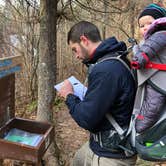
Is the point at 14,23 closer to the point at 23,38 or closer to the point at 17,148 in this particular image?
the point at 23,38

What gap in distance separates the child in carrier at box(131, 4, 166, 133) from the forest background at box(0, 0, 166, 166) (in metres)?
2.23

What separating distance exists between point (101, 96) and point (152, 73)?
16.6 inches

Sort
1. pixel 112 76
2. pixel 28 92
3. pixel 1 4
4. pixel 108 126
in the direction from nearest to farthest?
pixel 112 76
pixel 108 126
pixel 1 4
pixel 28 92

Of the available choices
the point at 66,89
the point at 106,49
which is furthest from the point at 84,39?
the point at 66,89

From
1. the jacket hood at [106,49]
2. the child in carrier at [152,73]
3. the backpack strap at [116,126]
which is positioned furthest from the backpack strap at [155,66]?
the backpack strap at [116,126]

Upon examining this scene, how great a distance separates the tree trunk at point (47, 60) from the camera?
181 inches

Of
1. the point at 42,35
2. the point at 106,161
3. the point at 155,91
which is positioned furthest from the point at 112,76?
the point at 42,35

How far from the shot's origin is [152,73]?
2570mm

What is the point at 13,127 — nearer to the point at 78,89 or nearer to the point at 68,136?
the point at 78,89

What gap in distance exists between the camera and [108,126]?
2.90 m

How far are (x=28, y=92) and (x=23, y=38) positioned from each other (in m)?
1.27

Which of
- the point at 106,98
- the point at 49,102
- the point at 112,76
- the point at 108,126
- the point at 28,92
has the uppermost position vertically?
the point at 112,76

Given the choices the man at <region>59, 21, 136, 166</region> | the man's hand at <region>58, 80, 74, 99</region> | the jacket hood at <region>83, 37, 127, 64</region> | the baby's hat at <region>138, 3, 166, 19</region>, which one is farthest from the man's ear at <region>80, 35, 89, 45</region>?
the baby's hat at <region>138, 3, 166, 19</region>

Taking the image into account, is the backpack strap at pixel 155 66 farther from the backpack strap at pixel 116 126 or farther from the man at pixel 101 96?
the backpack strap at pixel 116 126
